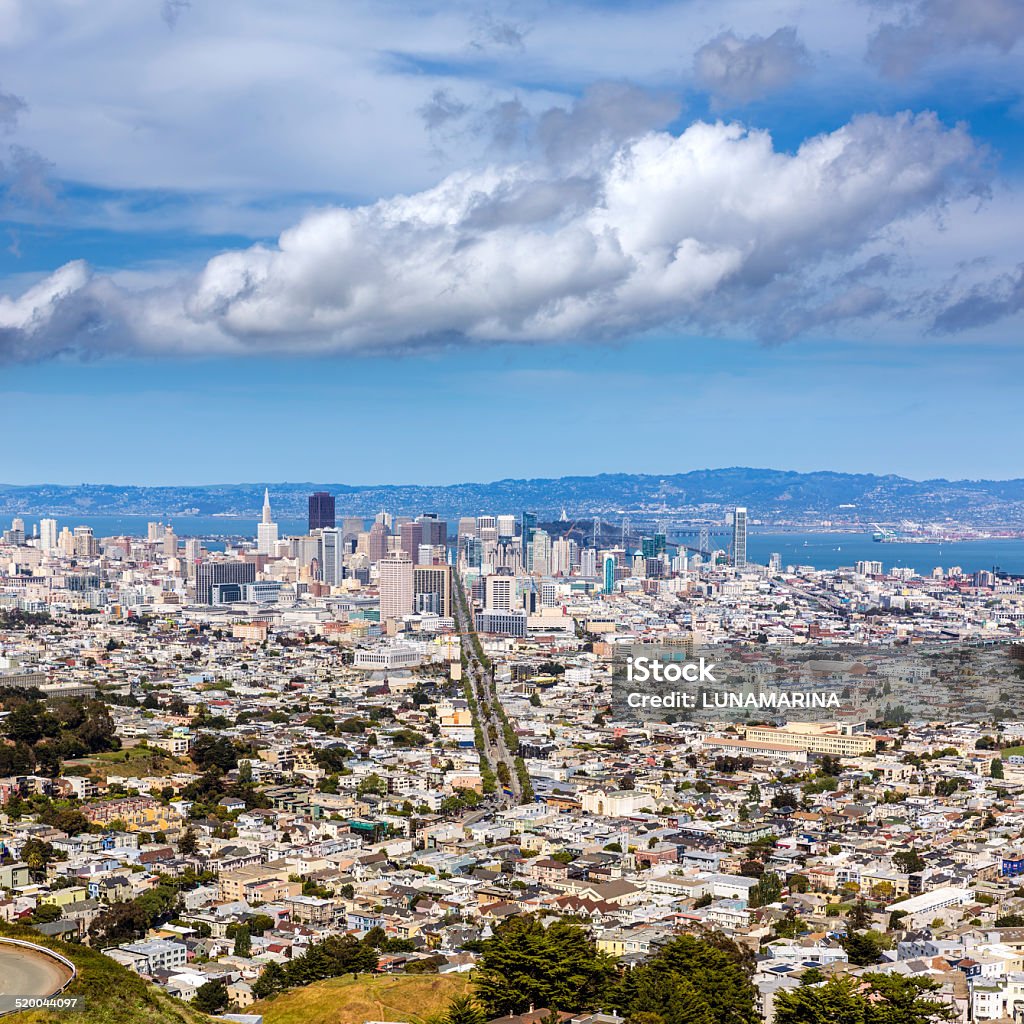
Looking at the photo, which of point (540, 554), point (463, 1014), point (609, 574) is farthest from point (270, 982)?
point (540, 554)

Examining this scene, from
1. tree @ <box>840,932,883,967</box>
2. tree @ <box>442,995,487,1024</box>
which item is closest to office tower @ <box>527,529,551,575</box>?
tree @ <box>840,932,883,967</box>

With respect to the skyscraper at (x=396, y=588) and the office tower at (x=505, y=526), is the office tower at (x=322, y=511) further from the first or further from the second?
the skyscraper at (x=396, y=588)

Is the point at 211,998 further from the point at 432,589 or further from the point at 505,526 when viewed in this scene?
the point at 505,526

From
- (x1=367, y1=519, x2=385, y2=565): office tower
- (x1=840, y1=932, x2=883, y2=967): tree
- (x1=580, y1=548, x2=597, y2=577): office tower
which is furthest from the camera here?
(x1=367, y1=519, x2=385, y2=565): office tower

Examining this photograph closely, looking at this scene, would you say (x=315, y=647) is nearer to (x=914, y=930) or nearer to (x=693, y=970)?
(x=914, y=930)

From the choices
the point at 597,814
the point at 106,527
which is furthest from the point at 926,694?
the point at 106,527

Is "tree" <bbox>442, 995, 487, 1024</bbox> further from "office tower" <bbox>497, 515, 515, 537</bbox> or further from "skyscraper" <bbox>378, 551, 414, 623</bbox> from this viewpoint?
"office tower" <bbox>497, 515, 515, 537</bbox>
